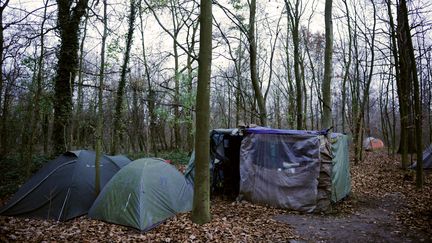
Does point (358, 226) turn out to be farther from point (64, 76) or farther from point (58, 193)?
point (64, 76)

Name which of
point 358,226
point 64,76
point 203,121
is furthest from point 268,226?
point 64,76

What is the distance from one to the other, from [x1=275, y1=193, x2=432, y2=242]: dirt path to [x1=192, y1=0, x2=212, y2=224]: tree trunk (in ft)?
6.56

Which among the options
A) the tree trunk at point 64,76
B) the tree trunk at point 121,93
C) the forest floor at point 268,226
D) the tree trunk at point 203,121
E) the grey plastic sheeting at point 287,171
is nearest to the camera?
the forest floor at point 268,226

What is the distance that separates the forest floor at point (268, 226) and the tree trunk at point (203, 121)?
43 cm

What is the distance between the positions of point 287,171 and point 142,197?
3.71 metres

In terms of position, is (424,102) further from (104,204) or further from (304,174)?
(104,204)

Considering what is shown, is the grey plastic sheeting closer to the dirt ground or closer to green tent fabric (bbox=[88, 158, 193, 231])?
the dirt ground

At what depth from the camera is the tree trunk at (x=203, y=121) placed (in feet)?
20.8

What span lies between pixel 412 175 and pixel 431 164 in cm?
268

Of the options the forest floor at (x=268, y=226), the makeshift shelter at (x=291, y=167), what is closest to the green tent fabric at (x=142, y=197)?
the forest floor at (x=268, y=226)

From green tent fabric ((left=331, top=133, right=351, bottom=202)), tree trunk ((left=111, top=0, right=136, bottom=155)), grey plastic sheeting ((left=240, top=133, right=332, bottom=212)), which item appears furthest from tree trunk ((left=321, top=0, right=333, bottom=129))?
tree trunk ((left=111, top=0, right=136, bottom=155))

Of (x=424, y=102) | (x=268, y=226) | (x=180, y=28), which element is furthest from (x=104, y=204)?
(x=424, y=102)

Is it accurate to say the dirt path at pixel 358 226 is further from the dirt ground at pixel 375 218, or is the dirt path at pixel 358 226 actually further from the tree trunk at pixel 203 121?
the tree trunk at pixel 203 121

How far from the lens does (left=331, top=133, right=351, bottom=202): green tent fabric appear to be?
8.14 m
